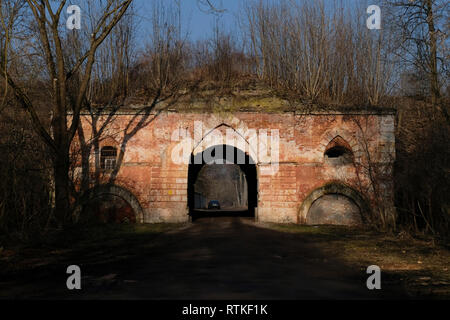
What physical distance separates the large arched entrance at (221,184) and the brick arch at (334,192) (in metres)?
3.35

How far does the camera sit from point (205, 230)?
1639 cm

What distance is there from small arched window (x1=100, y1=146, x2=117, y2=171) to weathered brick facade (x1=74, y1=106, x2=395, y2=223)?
289 millimetres

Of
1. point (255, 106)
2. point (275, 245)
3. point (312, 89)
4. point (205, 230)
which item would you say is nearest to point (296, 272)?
point (275, 245)

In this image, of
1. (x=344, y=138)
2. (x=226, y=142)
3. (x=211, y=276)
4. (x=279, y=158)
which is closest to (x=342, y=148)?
(x=344, y=138)

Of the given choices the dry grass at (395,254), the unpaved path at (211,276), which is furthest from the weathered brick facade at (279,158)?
the unpaved path at (211,276)

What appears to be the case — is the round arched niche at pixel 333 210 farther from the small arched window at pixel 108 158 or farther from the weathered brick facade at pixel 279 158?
the small arched window at pixel 108 158

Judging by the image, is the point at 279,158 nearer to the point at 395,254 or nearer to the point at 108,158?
the point at 108,158

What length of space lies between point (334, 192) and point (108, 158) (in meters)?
9.26

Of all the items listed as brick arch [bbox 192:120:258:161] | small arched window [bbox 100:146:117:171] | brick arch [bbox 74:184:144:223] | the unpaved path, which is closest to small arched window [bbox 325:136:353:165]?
brick arch [bbox 192:120:258:161]

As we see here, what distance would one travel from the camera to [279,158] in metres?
18.6

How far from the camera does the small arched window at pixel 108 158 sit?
18750 mm

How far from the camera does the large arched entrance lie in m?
23.0

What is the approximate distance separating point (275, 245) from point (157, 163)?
7.74 m

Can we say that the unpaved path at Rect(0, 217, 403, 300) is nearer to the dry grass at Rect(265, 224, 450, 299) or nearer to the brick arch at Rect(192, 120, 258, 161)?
the dry grass at Rect(265, 224, 450, 299)
